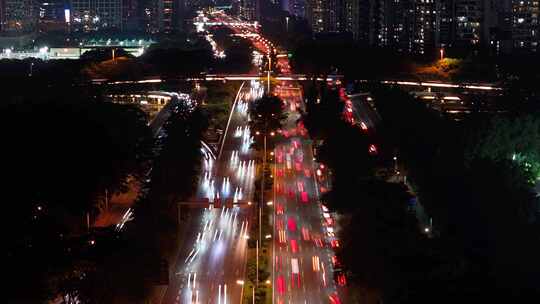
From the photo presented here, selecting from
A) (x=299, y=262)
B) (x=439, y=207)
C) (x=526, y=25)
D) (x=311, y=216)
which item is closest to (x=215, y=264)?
(x=299, y=262)

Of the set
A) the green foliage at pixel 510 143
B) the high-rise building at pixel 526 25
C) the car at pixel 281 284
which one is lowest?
the car at pixel 281 284

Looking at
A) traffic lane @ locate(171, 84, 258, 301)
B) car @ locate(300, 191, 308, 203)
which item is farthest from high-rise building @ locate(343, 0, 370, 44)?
traffic lane @ locate(171, 84, 258, 301)

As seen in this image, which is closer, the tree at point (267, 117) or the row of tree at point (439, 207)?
the row of tree at point (439, 207)

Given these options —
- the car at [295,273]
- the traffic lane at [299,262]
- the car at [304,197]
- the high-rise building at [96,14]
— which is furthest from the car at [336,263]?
the high-rise building at [96,14]

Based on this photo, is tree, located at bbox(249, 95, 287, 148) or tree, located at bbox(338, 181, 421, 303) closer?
tree, located at bbox(338, 181, 421, 303)

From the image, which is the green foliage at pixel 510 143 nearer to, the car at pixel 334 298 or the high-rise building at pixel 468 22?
the car at pixel 334 298

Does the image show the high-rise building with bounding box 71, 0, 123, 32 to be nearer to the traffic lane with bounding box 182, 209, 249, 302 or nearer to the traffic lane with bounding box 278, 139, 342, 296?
the traffic lane with bounding box 278, 139, 342, 296

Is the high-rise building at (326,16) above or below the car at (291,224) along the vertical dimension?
above

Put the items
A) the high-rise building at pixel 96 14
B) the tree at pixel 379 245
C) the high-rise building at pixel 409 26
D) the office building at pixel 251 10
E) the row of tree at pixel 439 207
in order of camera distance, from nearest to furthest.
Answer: the row of tree at pixel 439 207 → the tree at pixel 379 245 → the high-rise building at pixel 409 26 → the high-rise building at pixel 96 14 → the office building at pixel 251 10
